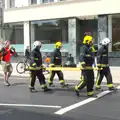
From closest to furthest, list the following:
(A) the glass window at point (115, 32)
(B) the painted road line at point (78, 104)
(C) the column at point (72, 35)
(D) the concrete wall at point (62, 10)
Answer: (B) the painted road line at point (78, 104) → (D) the concrete wall at point (62, 10) → (A) the glass window at point (115, 32) → (C) the column at point (72, 35)

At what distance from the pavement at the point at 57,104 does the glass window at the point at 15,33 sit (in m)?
13.6

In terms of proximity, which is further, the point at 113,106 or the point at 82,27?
the point at 82,27

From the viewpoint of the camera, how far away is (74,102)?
9727 mm

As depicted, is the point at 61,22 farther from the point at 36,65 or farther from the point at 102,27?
the point at 36,65

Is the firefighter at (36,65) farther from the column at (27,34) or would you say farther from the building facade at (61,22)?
the column at (27,34)

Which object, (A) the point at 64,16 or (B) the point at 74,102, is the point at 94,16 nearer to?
(A) the point at 64,16

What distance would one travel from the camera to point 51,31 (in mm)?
24172

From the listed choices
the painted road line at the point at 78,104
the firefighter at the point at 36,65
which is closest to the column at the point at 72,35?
the firefighter at the point at 36,65

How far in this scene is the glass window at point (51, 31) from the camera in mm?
23594

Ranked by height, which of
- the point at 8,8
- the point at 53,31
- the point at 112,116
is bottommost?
the point at 112,116

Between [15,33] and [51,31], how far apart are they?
11.8 feet

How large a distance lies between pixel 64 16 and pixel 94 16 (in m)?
2.12

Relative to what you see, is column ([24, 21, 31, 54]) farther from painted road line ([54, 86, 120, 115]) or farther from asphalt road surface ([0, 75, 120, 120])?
painted road line ([54, 86, 120, 115])

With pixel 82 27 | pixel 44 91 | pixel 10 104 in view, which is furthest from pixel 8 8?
pixel 10 104
